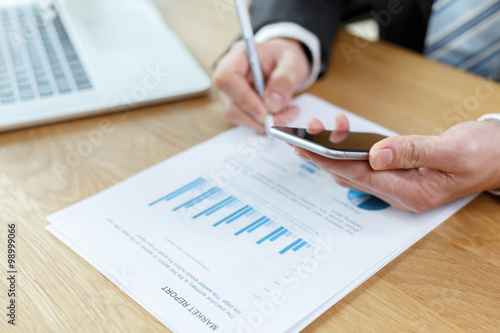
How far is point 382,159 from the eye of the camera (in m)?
0.49

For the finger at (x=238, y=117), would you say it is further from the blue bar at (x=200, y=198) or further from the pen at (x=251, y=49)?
the blue bar at (x=200, y=198)

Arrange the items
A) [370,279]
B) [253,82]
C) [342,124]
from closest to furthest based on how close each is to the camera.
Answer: [370,279], [342,124], [253,82]

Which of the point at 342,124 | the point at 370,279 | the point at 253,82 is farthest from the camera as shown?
the point at 253,82

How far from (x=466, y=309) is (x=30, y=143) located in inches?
22.8

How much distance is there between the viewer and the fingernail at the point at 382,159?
490 mm

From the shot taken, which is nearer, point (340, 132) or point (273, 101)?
point (340, 132)

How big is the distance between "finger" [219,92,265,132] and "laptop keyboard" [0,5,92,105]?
220mm

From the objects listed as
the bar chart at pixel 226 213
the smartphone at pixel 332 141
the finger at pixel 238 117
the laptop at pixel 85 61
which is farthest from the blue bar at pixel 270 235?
the laptop at pixel 85 61

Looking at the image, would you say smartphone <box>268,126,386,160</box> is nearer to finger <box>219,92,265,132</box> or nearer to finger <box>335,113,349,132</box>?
finger <box>335,113,349,132</box>

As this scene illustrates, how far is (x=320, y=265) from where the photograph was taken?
19.3 inches

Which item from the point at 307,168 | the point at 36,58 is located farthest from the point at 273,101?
the point at 36,58

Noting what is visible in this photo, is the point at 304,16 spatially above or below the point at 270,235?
above

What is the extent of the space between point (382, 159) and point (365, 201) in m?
0.10

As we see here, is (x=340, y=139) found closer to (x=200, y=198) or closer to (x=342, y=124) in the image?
(x=342, y=124)
